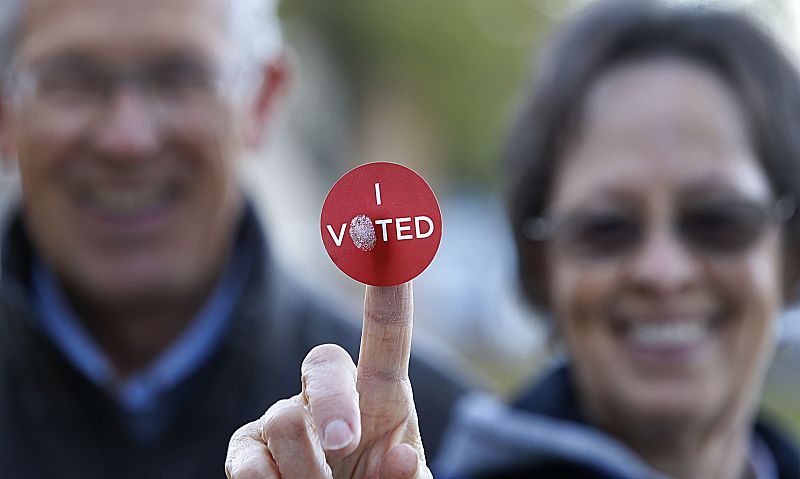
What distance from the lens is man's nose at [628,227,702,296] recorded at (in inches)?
95.1

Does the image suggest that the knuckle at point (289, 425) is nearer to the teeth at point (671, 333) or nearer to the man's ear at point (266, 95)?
the teeth at point (671, 333)

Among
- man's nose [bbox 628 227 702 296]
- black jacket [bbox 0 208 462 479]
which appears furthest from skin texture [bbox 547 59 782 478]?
black jacket [bbox 0 208 462 479]

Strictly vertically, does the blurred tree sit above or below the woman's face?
above

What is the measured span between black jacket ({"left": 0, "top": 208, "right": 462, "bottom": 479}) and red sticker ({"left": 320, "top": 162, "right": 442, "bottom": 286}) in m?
1.47

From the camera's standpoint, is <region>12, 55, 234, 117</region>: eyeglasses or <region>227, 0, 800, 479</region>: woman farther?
<region>12, 55, 234, 117</region>: eyeglasses

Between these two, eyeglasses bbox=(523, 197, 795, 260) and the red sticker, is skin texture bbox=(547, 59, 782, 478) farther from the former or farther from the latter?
the red sticker

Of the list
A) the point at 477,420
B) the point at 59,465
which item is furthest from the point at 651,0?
the point at 59,465

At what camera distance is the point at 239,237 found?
3.23 metres

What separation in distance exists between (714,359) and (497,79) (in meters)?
29.0

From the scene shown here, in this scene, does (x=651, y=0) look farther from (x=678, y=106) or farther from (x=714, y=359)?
(x=714, y=359)

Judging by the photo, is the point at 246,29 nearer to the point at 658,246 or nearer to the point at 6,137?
the point at 6,137

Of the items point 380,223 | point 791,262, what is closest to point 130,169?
point 380,223

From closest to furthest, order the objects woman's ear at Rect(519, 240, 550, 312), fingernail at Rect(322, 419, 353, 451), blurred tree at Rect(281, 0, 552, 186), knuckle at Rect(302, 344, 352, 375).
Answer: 1. fingernail at Rect(322, 419, 353, 451)
2. knuckle at Rect(302, 344, 352, 375)
3. woman's ear at Rect(519, 240, 550, 312)
4. blurred tree at Rect(281, 0, 552, 186)

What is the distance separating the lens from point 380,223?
1487mm
